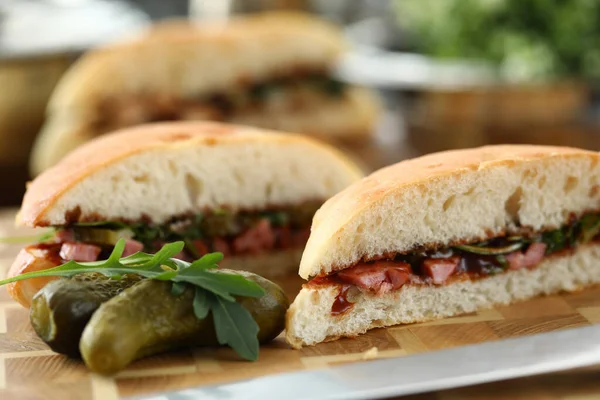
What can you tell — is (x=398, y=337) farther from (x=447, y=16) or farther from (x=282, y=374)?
(x=447, y=16)

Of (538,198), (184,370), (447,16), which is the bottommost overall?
(184,370)


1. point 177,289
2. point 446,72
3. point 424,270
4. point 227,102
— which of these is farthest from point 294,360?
point 227,102

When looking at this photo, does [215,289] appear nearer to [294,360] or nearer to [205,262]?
[205,262]

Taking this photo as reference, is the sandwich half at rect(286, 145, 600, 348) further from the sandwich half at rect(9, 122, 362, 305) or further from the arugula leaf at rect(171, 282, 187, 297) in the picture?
the sandwich half at rect(9, 122, 362, 305)

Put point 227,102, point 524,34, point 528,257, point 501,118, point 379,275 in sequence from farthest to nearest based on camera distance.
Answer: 1. point 227,102
2. point 524,34
3. point 501,118
4. point 528,257
5. point 379,275

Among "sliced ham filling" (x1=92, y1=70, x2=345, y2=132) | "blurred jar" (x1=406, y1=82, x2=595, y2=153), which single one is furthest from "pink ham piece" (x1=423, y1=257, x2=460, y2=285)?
"sliced ham filling" (x1=92, y1=70, x2=345, y2=132)

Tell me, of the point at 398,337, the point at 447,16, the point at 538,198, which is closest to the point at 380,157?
the point at 447,16
